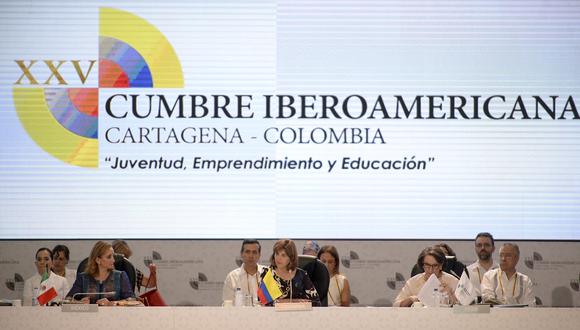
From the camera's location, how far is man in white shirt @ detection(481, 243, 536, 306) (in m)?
8.41

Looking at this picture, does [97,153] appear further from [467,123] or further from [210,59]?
[467,123]

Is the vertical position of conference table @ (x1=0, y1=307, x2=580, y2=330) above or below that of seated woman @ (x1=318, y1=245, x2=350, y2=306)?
below

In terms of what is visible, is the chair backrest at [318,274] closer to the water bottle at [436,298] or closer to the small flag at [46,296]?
Answer: the water bottle at [436,298]

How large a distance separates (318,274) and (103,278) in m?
1.50

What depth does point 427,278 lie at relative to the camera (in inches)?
309

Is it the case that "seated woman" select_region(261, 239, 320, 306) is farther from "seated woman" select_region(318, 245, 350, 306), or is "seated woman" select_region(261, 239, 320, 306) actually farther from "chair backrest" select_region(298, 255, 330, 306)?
"seated woman" select_region(318, 245, 350, 306)

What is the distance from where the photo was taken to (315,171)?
9586 millimetres

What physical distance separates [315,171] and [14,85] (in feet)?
8.93

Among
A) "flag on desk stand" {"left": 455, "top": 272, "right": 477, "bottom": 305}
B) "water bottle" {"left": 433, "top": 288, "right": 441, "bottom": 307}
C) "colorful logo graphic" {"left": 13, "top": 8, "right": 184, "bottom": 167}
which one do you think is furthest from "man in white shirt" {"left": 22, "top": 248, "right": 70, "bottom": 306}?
"flag on desk stand" {"left": 455, "top": 272, "right": 477, "bottom": 305}

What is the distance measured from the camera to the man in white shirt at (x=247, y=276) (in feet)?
28.0

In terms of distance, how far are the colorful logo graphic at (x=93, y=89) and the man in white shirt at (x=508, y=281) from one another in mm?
3151

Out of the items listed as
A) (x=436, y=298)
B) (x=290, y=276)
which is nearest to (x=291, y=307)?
(x=290, y=276)

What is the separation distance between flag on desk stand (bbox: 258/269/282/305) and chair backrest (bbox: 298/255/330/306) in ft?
2.09

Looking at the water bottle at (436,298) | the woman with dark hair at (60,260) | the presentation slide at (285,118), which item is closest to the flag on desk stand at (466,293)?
the water bottle at (436,298)
